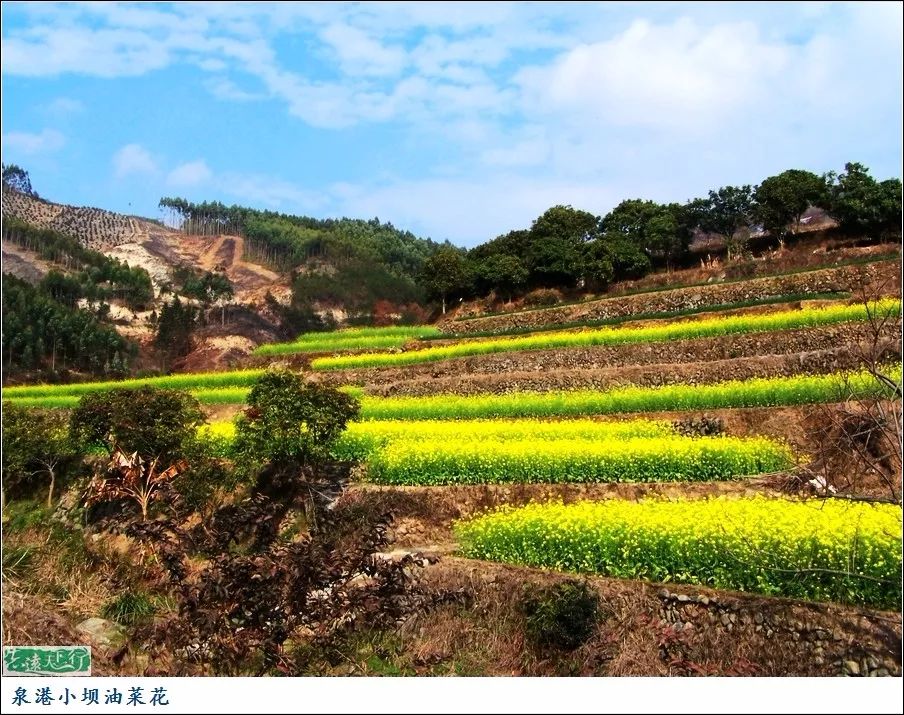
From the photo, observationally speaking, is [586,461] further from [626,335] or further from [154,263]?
[154,263]

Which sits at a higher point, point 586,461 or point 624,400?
point 624,400

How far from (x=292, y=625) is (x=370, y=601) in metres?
0.53

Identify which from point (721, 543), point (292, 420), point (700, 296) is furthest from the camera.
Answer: point (700, 296)

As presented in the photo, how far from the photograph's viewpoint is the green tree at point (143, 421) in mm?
10508

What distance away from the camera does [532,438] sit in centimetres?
1005

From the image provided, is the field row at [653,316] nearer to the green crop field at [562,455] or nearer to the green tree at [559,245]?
the green tree at [559,245]

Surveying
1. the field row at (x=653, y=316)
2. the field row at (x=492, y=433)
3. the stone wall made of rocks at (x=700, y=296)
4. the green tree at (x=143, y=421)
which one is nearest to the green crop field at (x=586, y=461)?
the field row at (x=492, y=433)

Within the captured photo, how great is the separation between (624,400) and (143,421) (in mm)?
7581

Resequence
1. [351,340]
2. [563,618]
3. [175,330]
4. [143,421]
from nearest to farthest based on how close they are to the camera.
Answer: [563,618]
[143,421]
[351,340]
[175,330]

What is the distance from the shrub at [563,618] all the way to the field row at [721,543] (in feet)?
1.95

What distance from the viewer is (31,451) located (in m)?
12.3

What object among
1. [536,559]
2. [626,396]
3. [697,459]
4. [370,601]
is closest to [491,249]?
[626,396]

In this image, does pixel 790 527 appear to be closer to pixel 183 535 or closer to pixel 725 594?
pixel 725 594

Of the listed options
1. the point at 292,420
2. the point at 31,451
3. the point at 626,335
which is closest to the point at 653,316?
the point at 626,335
